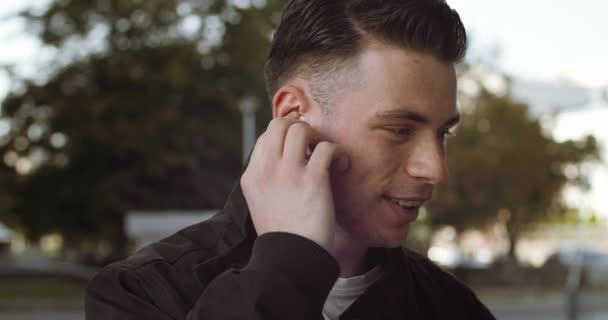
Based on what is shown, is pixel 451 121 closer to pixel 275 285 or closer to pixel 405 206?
pixel 405 206

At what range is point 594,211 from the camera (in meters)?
25.2

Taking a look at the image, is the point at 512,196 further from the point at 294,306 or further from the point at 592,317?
the point at 294,306

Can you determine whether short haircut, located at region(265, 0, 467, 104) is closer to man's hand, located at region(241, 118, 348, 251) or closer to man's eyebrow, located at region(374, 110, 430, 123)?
man's eyebrow, located at region(374, 110, 430, 123)

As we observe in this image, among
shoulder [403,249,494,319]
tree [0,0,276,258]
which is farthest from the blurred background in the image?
shoulder [403,249,494,319]

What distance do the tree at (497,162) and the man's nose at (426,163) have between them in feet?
76.1

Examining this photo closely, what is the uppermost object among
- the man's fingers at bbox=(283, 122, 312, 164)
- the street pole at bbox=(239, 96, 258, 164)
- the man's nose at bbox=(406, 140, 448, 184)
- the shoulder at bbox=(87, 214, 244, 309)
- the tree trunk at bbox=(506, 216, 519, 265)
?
the man's fingers at bbox=(283, 122, 312, 164)

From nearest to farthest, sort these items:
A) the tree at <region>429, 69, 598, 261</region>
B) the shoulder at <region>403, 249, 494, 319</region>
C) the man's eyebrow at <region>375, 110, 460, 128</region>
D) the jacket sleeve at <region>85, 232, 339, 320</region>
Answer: the jacket sleeve at <region>85, 232, 339, 320</region>, the man's eyebrow at <region>375, 110, 460, 128</region>, the shoulder at <region>403, 249, 494, 319</region>, the tree at <region>429, 69, 598, 261</region>

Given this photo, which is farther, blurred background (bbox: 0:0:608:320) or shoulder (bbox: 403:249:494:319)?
blurred background (bbox: 0:0:608:320)

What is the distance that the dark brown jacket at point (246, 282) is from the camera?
1.18 m

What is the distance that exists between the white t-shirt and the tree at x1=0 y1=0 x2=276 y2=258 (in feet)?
68.0

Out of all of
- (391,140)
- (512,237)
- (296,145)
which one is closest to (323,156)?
(296,145)

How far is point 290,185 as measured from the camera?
1.28 meters

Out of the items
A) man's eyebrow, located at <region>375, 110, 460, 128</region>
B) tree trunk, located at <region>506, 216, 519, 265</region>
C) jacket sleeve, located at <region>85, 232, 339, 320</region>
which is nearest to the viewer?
jacket sleeve, located at <region>85, 232, 339, 320</region>

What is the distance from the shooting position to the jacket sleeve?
117 centimetres
